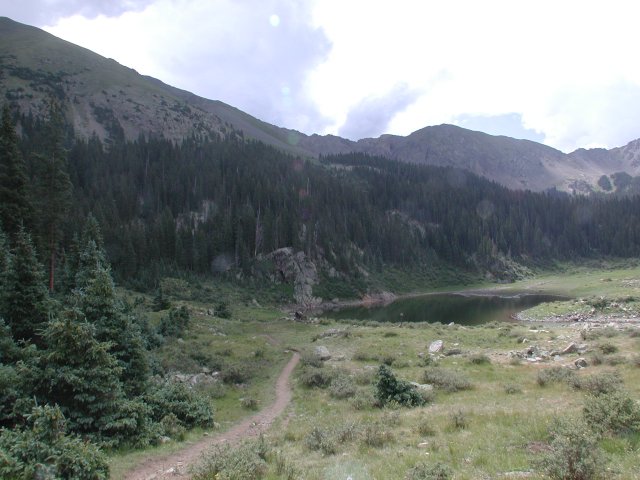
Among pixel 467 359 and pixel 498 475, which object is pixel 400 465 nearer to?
pixel 498 475

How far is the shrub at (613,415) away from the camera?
10953mm

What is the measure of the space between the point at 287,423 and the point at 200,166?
144m

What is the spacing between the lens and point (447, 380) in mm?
23547

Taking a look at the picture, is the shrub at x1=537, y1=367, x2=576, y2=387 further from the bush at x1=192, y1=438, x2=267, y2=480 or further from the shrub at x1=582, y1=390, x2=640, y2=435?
the bush at x1=192, y1=438, x2=267, y2=480

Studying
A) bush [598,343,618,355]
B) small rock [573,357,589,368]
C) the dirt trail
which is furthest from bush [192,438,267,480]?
bush [598,343,618,355]

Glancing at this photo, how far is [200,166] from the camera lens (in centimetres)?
15238

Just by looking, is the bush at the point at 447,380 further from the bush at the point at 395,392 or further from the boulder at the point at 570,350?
the boulder at the point at 570,350

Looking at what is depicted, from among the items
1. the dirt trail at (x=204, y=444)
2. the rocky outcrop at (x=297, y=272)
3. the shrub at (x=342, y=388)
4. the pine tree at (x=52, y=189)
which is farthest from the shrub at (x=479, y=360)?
the rocky outcrop at (x=297, y=272)

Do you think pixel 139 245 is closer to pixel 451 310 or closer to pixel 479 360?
pixel 451 310

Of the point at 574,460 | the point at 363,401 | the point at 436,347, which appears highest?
the point at 574,460

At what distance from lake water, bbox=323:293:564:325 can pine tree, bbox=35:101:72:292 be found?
52.3 meters

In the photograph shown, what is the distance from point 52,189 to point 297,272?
70287 mm

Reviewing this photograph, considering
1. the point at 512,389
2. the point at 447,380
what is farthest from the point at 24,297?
the point at 512,389

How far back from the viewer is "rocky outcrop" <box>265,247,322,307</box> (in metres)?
102
